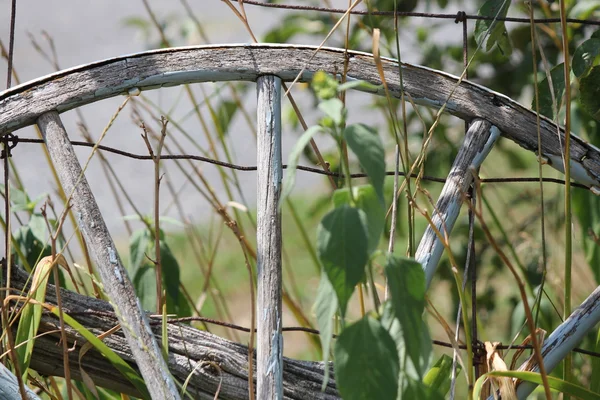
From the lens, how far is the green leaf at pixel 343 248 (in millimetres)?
653

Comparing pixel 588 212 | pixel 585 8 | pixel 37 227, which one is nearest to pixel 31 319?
pixel 37 227

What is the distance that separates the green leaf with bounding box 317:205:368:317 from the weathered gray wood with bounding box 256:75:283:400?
208mm

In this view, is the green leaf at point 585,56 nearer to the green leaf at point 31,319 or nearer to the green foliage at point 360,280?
the green foliage at point 360,280

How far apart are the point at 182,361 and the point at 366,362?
413mm

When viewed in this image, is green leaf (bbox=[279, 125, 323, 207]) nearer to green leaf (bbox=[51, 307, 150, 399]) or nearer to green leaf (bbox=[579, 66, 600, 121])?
green leaf (bbox=[51, 307, 150, 399])

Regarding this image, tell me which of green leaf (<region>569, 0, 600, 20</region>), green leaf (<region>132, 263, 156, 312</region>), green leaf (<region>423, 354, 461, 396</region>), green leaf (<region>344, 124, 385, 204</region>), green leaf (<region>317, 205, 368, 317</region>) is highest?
green leaf (<region>569, 0, 600, 20</region>)

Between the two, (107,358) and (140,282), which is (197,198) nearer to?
(140,282)

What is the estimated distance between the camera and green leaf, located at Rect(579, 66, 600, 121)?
105 cm

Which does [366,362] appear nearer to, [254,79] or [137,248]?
[254,79]

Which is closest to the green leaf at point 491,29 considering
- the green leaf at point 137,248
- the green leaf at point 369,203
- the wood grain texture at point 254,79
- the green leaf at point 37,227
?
→ the wood grain texture at point 254,79

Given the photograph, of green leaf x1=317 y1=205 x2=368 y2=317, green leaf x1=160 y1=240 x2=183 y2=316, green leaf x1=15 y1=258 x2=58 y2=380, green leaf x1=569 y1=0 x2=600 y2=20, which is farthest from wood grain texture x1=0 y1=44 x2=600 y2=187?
green leaf x1=569 y1=0 x2=600 y2=20

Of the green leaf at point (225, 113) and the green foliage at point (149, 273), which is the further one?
the green leaf at point (225, 113)

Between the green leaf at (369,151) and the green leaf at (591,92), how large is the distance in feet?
1.75

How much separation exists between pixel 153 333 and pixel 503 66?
1.53 meters
